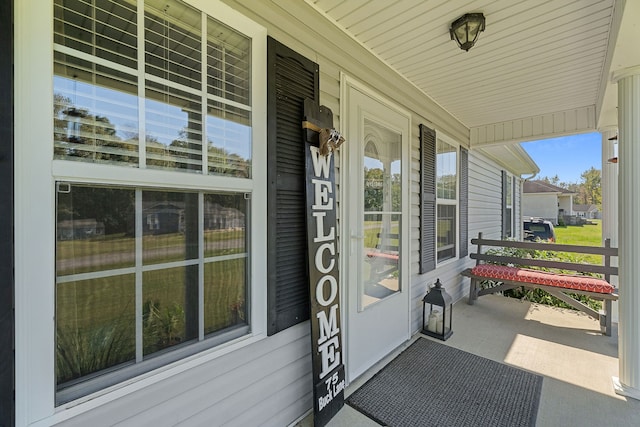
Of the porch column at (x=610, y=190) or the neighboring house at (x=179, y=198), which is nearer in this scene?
the neighboring house at (x=179, y=198)

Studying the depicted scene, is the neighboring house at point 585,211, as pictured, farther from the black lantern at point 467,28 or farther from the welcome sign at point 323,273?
the welcome sign at point 323,273

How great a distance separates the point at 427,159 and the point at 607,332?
272cm

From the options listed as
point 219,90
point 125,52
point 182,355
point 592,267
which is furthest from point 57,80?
Answer: point 592,267

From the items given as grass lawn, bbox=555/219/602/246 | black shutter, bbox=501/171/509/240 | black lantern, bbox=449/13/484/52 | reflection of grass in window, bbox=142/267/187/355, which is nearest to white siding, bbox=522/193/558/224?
grass lawn, bbox=555/219/602/246

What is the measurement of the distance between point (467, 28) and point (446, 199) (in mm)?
2287

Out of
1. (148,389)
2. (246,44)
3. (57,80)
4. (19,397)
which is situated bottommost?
(148,389)

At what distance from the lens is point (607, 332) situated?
3.07 meters

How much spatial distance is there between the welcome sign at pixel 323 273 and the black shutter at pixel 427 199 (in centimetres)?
163

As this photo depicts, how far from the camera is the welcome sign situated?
1.73 metres

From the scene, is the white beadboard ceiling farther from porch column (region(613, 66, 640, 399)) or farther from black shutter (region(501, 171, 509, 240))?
black shutter (region(501, 171, 509, 240))

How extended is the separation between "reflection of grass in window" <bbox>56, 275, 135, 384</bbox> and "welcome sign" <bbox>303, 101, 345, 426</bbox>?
0.93 metres

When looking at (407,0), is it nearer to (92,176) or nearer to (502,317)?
(92,176)

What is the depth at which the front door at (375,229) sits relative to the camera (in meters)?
2.20

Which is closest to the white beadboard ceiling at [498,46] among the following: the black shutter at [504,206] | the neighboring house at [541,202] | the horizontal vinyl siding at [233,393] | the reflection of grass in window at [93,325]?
the reflection of grass in window at [93,325]
